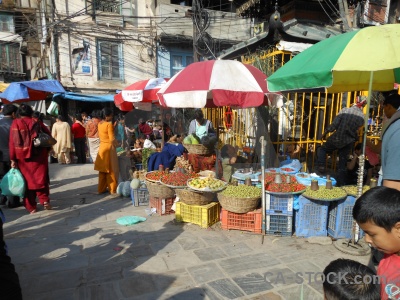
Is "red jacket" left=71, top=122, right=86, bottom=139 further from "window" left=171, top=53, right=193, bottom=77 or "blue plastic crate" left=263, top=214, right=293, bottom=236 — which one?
"blue plastic crate" left=263, top=214, right=293, bottom=236

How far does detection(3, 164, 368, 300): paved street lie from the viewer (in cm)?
289

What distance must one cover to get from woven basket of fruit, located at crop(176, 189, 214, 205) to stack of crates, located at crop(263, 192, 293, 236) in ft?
3.21

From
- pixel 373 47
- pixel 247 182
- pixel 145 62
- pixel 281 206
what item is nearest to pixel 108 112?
pixel 247 182

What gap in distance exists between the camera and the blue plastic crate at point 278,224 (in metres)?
4.19

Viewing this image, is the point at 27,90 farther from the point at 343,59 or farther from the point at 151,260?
the point at 343,59

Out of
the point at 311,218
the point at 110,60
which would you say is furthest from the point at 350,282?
the point at 110,60

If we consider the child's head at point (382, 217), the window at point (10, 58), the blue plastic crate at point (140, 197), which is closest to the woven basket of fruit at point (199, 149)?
the blue plastic crate at point (140, 197)

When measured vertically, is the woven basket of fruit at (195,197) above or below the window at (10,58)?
below

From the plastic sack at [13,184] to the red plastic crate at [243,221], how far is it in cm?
365

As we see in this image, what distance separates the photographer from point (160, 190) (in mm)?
4992

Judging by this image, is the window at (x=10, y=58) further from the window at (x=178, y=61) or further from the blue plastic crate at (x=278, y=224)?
the blue plastic crate at (x=278, y=224)

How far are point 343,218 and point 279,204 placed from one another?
3.09ft

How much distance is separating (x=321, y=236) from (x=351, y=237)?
43cm

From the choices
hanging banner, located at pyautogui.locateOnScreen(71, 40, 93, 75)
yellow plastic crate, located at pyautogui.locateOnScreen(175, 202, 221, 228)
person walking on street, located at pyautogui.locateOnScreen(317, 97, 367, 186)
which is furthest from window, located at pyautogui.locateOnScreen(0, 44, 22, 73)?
person walking on street, located at pyautogui.locateOnScreen(317, 97, 367, 186)
